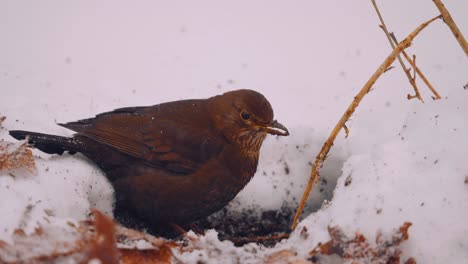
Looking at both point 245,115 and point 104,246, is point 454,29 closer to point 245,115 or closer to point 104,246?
point 245,115

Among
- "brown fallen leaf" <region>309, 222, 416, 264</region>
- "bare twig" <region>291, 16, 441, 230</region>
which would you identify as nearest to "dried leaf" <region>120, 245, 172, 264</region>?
"brown fallen leaf" <region>309, 222, 416, 264</region>

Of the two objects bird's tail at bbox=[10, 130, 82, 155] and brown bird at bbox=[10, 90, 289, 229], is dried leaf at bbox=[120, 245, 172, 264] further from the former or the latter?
bird's tail at bbox=[10, 130, 82, 155]

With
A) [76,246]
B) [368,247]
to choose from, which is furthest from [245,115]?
[76,246]

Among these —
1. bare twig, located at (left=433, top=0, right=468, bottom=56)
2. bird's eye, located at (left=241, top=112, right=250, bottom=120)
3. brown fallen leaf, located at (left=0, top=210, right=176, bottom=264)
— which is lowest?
brown fallen leaf, located at (left=0, top=210, right=176, bottom=264)

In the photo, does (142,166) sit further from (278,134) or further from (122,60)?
(122,60)

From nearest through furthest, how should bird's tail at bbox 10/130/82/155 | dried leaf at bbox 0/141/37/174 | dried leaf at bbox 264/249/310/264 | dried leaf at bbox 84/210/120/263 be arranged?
dried leaf at bbox 84/210/120/263
dried leaf at bbox 264/249/310/264
dried leaf at bbox 0/141/37/174
bird's tail at bbox 10/130/82/155
